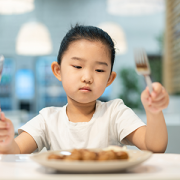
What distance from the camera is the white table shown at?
16.7 inches

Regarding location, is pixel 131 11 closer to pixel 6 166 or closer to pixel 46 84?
pixel 6 166

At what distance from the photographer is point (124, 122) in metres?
1.01

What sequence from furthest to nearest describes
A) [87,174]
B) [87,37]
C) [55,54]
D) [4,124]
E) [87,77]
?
1. [55,54]
2. [87,37]
3. [87,77]
4. [4,124]
5. [87,174]

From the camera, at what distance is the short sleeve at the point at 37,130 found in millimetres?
1004

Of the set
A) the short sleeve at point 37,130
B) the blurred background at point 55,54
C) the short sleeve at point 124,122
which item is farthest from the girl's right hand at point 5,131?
the blurred background at point 55,54

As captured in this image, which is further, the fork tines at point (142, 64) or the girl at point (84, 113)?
the girl at point (84, 113)

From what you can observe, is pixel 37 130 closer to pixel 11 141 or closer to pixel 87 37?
pixel 11 141

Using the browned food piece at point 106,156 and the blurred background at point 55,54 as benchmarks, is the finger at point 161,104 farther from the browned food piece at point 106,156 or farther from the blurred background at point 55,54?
the blurred background at point 55,54

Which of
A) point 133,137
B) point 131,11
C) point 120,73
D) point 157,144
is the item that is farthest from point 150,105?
point 120,73

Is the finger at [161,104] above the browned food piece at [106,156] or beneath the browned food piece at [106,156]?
above

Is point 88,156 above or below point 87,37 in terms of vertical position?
below

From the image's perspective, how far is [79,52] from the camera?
1.01 meters

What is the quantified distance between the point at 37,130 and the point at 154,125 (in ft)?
1.52

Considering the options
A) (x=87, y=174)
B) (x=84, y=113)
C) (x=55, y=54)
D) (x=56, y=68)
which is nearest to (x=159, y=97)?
(x=87, y=174)
